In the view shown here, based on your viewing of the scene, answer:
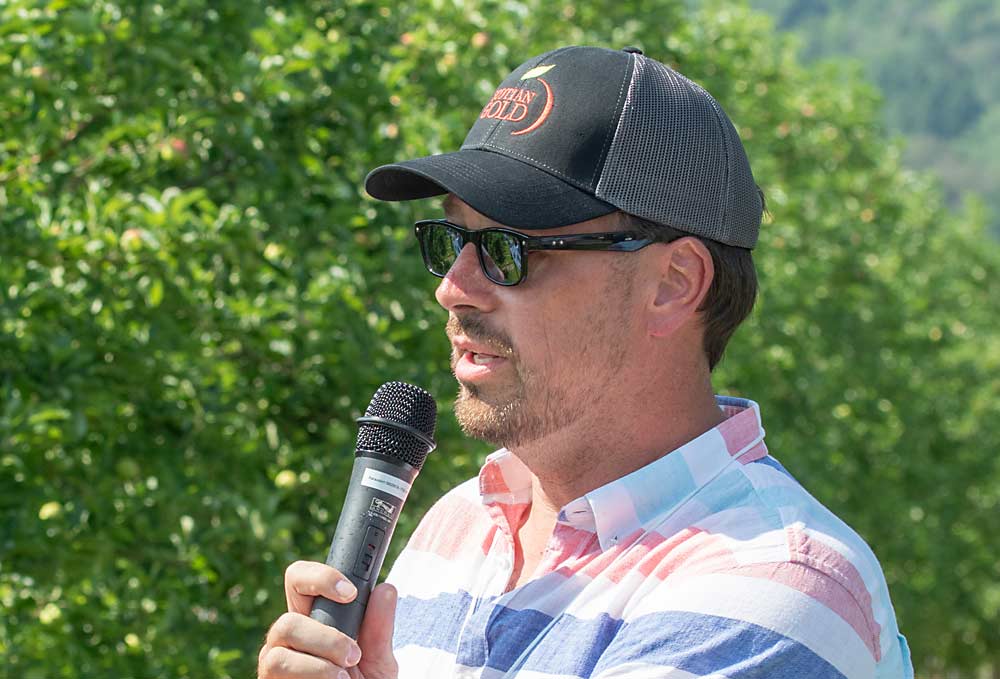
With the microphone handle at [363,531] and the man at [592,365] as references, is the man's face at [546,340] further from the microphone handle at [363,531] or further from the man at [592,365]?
the microphone handle at [363,531]

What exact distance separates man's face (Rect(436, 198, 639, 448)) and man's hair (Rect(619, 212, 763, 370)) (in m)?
0.05

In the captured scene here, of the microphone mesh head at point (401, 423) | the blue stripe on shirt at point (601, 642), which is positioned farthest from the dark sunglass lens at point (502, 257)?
the blue stripe on shirt at point (601, 642)

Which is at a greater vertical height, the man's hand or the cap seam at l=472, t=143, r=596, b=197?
the cap seam at l=472, t=143, r=596, b=197

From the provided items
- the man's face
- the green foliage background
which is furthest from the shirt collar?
the green foliage background

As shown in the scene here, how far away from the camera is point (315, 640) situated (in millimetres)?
1701

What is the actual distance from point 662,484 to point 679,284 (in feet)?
0.96

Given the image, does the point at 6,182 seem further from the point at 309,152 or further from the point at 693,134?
the point at 693,134

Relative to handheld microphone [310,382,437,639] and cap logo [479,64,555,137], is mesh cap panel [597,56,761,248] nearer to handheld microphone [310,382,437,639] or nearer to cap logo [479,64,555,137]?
cap logo [479,64,555,137]

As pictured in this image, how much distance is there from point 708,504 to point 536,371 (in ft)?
0.98

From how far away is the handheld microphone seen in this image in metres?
1.79

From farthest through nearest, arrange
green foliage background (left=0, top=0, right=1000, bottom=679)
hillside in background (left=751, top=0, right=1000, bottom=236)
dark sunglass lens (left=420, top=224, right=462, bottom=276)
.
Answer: hillside in background (left=751, top=0, right=1000, bottom=236) < green foliage background (left=0, top=0, right=1000, bottom=679) < dark sunglass lens (left=420, top=224, right=462, bottom=276)

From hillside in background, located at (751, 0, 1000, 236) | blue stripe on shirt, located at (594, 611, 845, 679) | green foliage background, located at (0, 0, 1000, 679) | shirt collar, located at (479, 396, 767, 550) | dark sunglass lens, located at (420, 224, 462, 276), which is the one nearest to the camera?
blue stripe on shirt, located at (594, 611, 845, 679)

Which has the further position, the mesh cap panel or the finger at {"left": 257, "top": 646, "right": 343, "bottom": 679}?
the mesh cap panel

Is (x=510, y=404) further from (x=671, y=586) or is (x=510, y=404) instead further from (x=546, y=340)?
(x=671, y=586)
